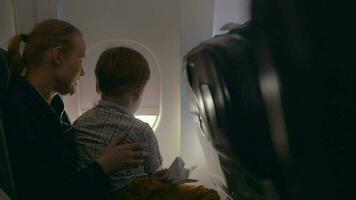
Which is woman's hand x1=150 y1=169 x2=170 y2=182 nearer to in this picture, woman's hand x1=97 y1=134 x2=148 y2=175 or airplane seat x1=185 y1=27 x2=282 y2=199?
woman's hand x1=97 y1=134 x2=148 y2=175

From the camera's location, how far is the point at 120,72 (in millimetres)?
1333

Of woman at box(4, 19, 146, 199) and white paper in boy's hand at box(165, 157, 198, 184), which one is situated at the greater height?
woman at box(4, 19, 146, 199)

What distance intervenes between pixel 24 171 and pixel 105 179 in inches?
8.6

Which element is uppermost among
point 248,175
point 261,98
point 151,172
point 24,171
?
point 261,98

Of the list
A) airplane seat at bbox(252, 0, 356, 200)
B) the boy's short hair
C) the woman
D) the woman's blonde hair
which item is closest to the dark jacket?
the woman

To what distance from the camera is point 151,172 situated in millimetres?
1378

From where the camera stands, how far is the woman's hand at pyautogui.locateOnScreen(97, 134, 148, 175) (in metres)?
1.12

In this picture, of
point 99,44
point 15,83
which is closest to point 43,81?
point 15,83

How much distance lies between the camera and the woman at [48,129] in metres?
0.99

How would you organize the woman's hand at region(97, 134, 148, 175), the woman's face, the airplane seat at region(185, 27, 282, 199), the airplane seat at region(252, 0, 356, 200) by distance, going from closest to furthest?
the airplane seat at region(252, 0, 356, 200), the airplane seat at region(185, 27, 282, 199), the woman's hand at region(97, 134, 148, 175), the woman's face

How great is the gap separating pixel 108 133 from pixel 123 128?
0.05 metres

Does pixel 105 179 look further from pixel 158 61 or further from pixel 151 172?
pixel 158 61

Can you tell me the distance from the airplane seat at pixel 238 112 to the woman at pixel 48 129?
480 mm

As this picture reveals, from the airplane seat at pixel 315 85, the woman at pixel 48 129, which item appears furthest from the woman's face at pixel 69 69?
the airplane seat at pixel 315 85
